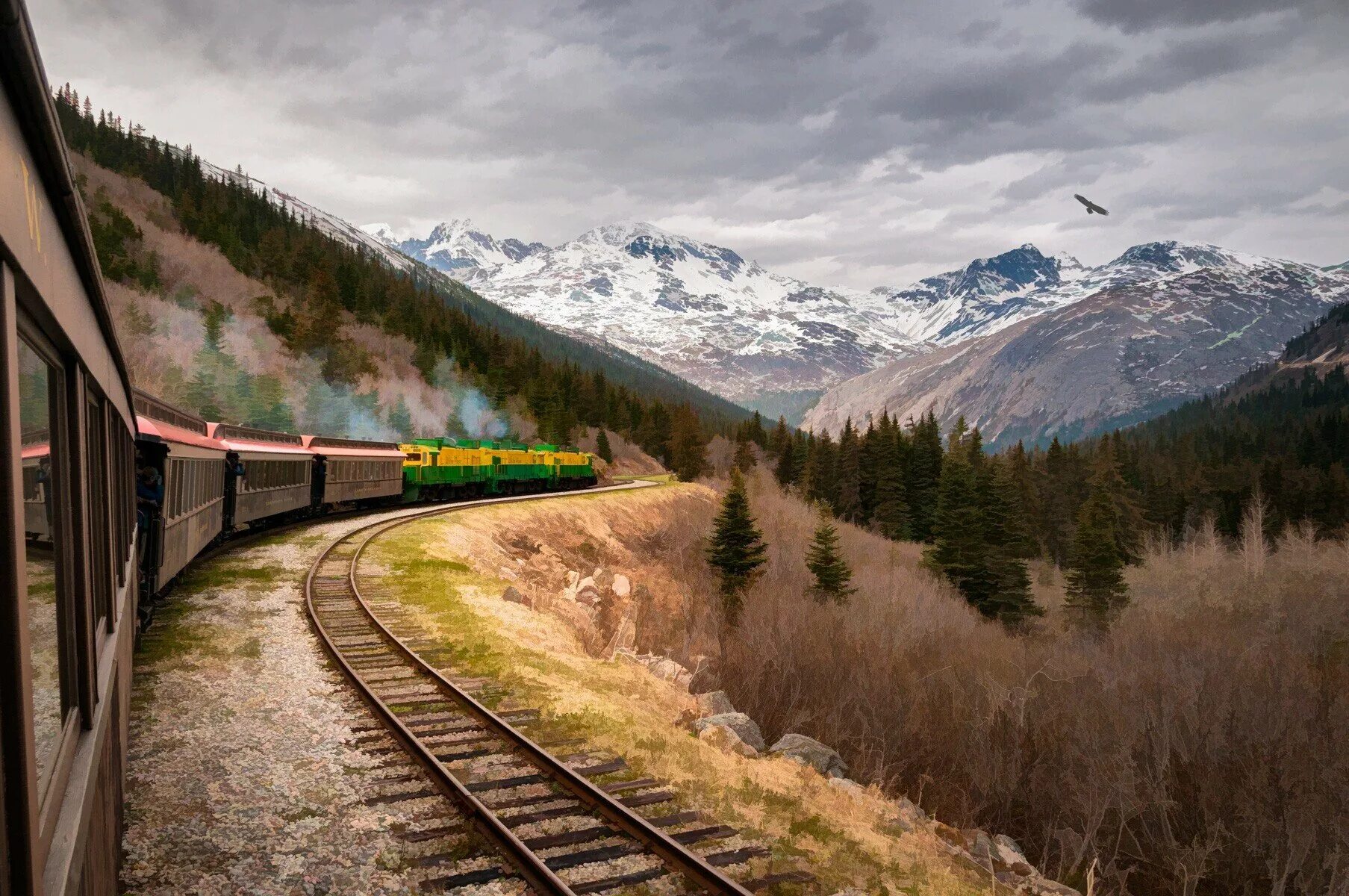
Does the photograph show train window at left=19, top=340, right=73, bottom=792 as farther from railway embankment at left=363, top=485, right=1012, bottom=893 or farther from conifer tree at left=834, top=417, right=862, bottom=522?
conifer tree at left=834, top=417, right=862, bottom=522

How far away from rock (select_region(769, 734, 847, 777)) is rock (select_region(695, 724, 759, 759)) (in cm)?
52

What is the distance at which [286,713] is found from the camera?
10.3m

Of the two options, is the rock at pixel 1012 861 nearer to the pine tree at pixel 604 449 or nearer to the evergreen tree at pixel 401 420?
the evergreen tree at pixel 401 420

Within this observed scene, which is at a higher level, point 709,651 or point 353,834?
point 353,834

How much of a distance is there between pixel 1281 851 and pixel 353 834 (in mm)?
19118

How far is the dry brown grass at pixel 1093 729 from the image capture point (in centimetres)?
1499

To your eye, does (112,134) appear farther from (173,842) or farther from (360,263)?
(173,842)

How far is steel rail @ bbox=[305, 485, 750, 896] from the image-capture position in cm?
647

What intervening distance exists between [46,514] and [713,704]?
12.3m

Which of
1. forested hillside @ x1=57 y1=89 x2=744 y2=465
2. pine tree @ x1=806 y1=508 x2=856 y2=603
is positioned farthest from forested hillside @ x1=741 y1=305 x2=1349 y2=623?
forested hillside @ x1=57 y1=89 x2=744 y2=465

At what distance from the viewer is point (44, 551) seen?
2.94 metres

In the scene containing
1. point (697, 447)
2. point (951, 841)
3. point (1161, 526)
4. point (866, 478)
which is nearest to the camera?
point (951, 841)

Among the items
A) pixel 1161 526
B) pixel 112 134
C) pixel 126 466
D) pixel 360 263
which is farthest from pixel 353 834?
pixel 112 134

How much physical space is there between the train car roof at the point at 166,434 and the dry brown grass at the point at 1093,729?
39.0ft
